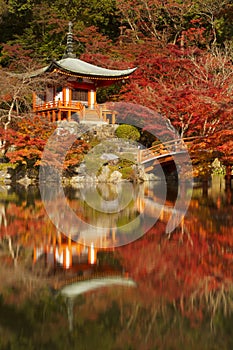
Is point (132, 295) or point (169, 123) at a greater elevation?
point (169, 123)

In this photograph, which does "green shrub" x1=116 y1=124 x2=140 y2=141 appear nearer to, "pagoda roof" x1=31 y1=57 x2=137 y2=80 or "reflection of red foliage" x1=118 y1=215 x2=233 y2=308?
"pagoda roof" x1=31 y1=57 x2=137 y2=80

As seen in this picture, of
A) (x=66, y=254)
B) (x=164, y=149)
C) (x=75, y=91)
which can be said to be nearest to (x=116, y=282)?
→ (x=66, y=254)

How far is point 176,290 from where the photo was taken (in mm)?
4445

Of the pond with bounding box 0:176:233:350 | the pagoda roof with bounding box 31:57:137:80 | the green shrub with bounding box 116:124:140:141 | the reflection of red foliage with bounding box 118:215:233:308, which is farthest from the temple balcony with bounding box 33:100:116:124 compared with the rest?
the reflection of red foliage with bounding box 118:215:233:308

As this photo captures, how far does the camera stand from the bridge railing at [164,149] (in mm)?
17328

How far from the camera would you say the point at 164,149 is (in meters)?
18.5

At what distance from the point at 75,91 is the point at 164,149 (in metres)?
5.39

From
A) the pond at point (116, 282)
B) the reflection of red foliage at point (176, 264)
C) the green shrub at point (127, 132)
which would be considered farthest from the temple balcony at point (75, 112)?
the reflection of red foliage at point (176, 264)

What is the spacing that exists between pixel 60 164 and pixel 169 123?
5051 millimetres

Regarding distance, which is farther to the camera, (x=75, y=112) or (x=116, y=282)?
(x=75, y=112)

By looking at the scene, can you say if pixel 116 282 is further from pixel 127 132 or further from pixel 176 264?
pixel 127 132

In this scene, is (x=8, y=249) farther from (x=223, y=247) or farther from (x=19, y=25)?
(x=19, y=25)

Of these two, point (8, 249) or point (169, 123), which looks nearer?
point (8, 249)

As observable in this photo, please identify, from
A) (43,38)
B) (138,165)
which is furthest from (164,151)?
(43,38)
